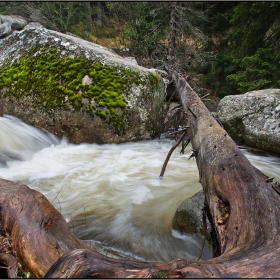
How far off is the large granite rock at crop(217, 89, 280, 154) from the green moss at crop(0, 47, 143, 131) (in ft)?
8.84

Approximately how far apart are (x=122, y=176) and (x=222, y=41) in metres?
10.3

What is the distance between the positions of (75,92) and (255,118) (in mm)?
4524

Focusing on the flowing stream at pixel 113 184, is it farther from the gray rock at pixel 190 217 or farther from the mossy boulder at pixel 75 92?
the mossy boulder at pixel 75 92

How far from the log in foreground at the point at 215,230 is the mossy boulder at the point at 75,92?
3675 millimetres

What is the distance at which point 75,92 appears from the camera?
5.74m

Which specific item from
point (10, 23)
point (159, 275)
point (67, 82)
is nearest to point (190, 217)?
point (159, 275)

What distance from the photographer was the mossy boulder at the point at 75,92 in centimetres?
571

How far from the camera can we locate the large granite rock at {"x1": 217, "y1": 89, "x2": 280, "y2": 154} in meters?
5.74

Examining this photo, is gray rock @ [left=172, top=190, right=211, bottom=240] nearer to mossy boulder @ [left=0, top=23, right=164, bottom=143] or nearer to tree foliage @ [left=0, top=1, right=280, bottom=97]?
mossy boulder @ [left=0, top=23, right=164, bottom=143]

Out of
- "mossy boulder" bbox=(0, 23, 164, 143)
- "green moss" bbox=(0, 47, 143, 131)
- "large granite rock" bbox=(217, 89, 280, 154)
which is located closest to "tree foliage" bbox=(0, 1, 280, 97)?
"large granite rock" bbox=(217, 89, 280, 154)

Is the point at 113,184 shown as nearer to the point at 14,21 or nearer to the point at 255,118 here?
the point at 255,118

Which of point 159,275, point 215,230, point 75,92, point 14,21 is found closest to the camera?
point 159,275

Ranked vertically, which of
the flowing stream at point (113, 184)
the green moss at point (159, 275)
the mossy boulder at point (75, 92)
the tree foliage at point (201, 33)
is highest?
the tree foliage at point (201, 33)

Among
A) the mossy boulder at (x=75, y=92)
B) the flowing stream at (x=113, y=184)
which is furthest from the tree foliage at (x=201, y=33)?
the flowing stream at (x=113, y=184)
